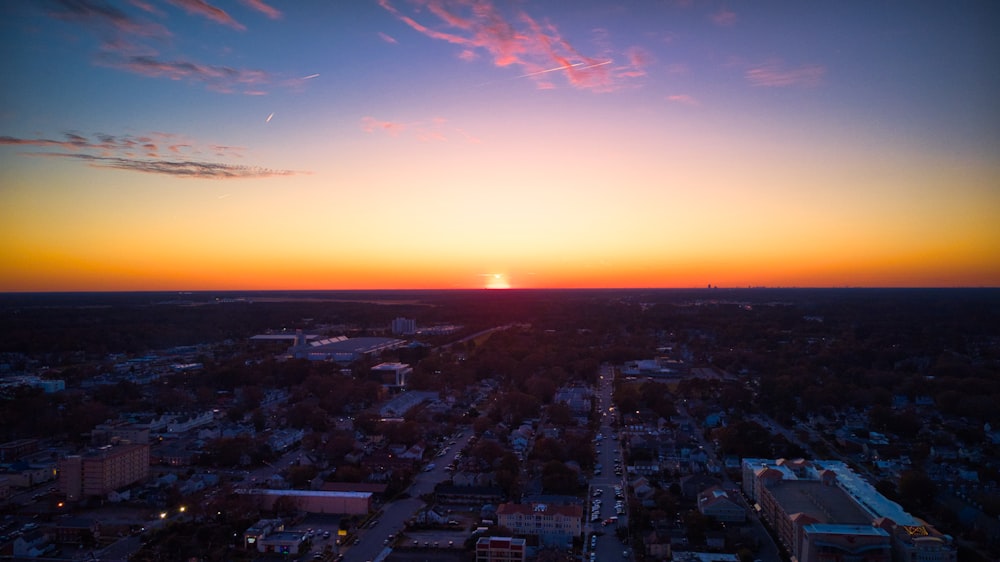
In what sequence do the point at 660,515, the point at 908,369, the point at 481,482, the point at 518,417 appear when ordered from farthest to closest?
the point at 908,369 → the point at 518,417 → the point at 481,482 → the point at 660,515

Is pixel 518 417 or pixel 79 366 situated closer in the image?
pixel 518 417

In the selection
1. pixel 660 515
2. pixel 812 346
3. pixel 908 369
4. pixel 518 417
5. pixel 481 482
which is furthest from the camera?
pixel 812 346

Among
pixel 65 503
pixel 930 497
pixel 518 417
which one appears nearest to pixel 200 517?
pixel 65 503

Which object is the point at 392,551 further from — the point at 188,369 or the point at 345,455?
the point at 188,369

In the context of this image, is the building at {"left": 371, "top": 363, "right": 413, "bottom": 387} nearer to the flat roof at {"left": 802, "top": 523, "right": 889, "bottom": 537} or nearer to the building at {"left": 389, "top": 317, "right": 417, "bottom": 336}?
the building at {"left": 389, "top": 317, "right": 417, "bottom": 336}

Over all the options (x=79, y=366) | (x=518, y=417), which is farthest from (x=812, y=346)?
(x=79, y=366)

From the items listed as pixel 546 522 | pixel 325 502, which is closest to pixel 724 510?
pixel 546 522
